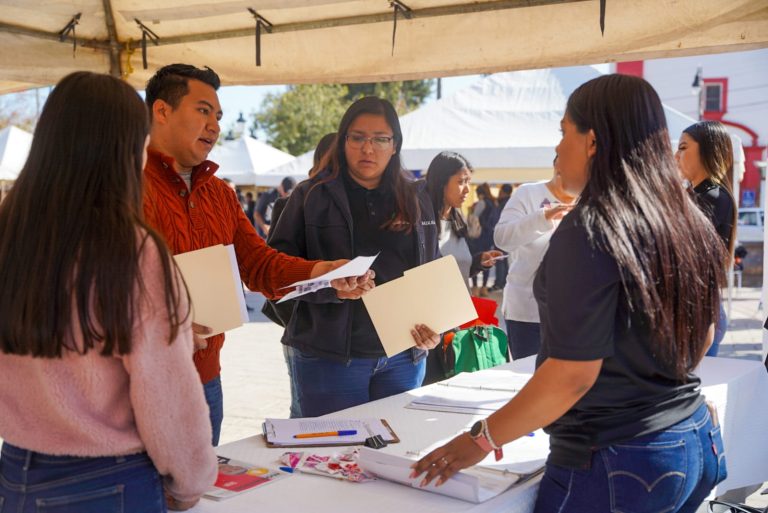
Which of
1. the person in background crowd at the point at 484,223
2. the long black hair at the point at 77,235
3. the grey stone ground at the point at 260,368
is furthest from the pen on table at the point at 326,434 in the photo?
the person in background crowd at the point at 484,223

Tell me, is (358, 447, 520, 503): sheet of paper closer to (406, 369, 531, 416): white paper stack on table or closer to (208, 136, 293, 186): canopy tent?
(406, 369, 531, 416): white paper stack on table

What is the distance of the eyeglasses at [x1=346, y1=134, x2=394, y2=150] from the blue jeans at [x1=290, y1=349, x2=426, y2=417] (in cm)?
82

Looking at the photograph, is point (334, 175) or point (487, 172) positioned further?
point (487, 172)

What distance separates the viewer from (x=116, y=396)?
4.35 ft

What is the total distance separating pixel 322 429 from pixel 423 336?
68cm

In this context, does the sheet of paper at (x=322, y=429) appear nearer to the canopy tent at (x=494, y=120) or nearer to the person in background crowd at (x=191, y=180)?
the person in background crowd at (x=191, y=180)

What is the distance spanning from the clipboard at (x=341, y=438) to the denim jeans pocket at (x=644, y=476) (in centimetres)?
73

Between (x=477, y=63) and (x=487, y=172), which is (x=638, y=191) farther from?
(x=487, y=172)

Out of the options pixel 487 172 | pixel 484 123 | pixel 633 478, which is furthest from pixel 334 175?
pixel 487 172

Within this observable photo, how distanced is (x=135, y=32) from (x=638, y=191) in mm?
→ 3001

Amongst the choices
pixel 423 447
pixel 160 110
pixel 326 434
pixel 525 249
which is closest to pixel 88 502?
pixel 326 434

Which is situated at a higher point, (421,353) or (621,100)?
(621,100)

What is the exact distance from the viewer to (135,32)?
3.72m

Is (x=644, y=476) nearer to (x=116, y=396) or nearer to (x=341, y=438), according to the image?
(x=341, y=438)
